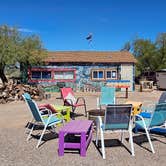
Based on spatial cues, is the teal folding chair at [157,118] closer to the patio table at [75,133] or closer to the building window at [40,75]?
the patio table at [75,133]

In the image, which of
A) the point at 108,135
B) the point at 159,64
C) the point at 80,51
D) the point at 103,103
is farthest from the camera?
the point at 159,64

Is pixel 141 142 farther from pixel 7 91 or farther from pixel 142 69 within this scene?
pixel 142 69

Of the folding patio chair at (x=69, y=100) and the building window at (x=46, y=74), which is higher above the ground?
the building window at (x=46, y=74)

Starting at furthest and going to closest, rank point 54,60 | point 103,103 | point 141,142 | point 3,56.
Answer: point 54,60, point 3,56, point 103,103, point 141,142

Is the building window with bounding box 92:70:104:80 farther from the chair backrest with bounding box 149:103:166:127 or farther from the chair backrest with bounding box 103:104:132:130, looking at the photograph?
the chair backrest with bounding box 103:104:132:130

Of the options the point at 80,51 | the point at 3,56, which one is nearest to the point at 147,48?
the point at 80,51

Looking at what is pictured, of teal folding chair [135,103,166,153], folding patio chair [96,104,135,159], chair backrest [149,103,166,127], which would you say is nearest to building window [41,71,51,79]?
teal folding chair [135,103,166,153]

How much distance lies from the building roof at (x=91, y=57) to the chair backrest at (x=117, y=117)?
22309 millimetres

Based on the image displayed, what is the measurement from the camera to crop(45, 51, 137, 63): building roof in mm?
28531

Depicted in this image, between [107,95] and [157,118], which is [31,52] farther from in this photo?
[157,118]

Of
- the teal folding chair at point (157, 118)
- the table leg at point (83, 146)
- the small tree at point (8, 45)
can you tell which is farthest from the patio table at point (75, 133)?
the small tree at point (8, 45)

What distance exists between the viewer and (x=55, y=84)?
28.3 m

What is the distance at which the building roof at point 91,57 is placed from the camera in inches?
1123

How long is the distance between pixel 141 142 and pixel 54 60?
21.7 metres
